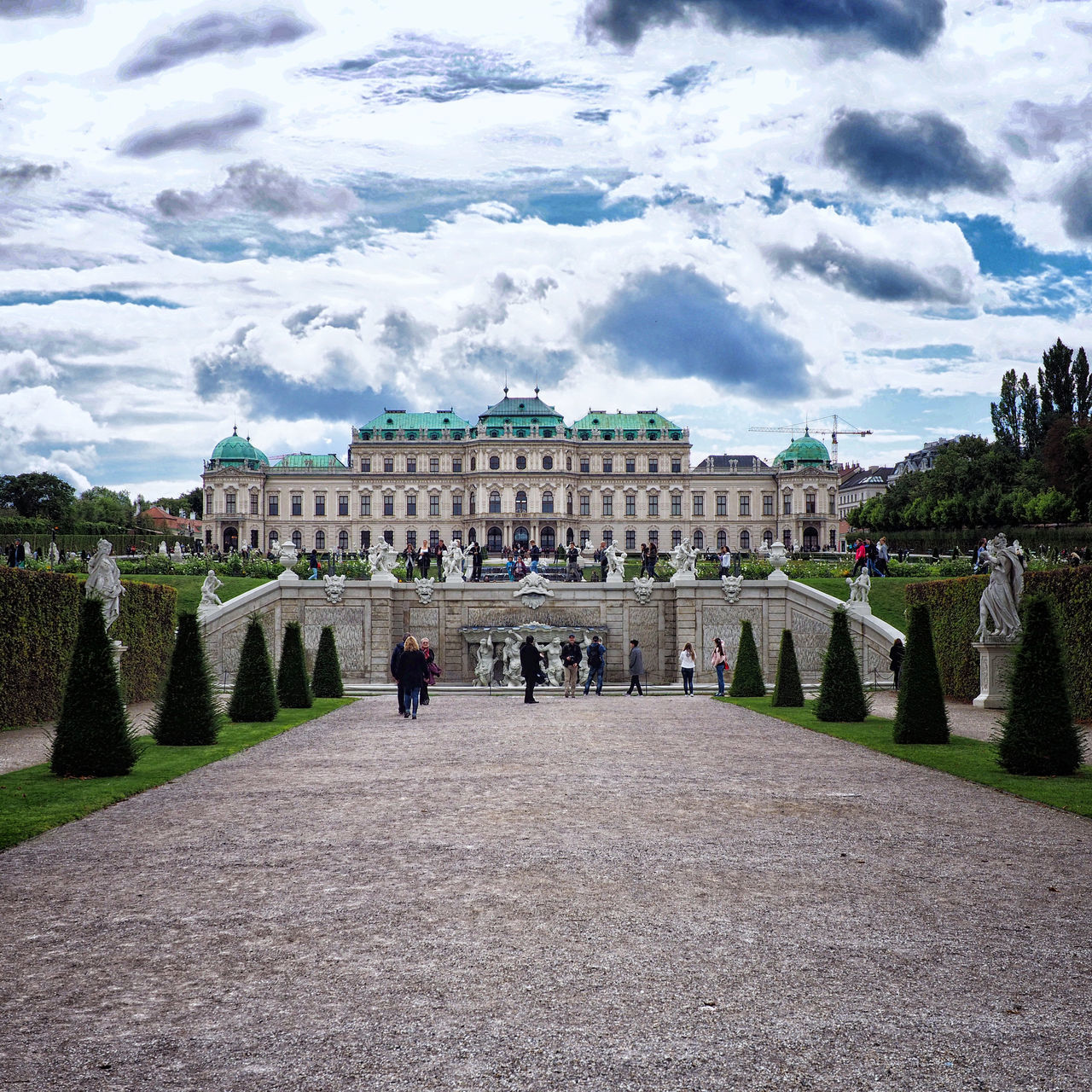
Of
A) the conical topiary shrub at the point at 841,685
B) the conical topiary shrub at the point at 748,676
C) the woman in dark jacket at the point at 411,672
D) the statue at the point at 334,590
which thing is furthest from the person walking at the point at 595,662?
the statue at the point at 334,590

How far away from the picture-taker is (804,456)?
9975cm

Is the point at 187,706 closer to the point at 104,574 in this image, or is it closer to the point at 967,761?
the point at 104,574

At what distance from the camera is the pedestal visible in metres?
19.7

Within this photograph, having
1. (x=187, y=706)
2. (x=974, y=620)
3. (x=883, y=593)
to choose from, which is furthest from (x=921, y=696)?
(x=883, y=593)

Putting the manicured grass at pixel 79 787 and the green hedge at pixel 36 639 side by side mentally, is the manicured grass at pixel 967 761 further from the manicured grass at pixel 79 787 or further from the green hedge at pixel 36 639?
the green hedge at pixel 36 639

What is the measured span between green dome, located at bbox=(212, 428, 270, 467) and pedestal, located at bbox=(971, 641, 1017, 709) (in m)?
85.0

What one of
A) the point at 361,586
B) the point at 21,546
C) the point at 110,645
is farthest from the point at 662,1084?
the point at 21,546

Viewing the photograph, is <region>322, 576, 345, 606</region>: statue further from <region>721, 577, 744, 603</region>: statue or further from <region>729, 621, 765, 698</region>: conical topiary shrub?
<region>729, 621, 765, 698</region>: conical topiary shrub

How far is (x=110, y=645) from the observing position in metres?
12.6

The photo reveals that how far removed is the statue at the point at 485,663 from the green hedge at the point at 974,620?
10908mm

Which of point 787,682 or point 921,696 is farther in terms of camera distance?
point 787,682

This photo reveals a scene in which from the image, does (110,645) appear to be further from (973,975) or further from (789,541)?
(789,541)

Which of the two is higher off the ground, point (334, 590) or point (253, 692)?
point (334, 590)

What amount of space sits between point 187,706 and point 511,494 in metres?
79.3
